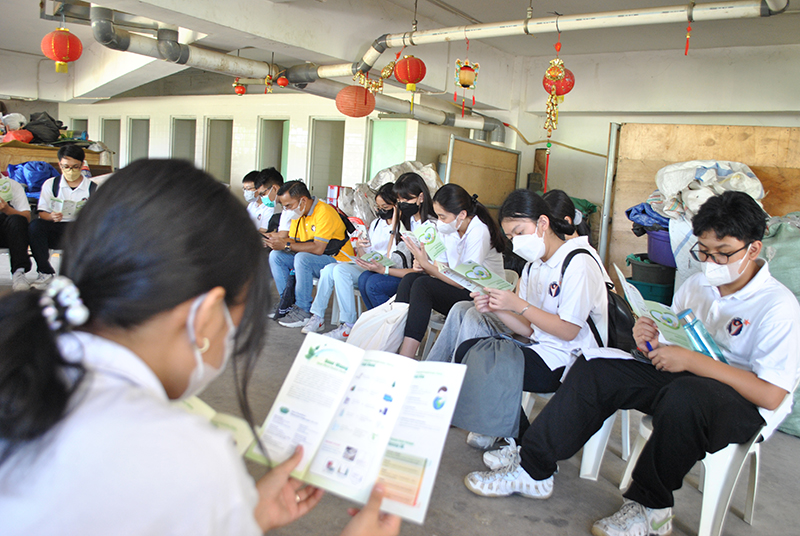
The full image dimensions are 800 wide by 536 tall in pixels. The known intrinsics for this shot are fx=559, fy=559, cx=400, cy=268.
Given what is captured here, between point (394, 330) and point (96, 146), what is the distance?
7047 mm

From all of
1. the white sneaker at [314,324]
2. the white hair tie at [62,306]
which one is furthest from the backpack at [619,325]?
Answer: the white sneaker at [314,324]

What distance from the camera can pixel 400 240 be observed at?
401 cm

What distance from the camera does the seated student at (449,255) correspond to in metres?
3.05

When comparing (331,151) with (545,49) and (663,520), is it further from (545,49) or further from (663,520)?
(663,520)

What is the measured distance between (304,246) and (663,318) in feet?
9.84

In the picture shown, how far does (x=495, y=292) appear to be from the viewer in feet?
7.54

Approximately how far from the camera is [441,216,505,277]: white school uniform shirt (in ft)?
10.8

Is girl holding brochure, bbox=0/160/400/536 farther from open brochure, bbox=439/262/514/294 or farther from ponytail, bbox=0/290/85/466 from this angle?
open brochure, bbox=439/262/514/294

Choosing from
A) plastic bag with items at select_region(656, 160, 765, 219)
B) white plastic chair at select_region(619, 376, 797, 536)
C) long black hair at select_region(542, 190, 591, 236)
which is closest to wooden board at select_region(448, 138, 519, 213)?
plastic bag with items at select_region(656, 160, 765, 219)

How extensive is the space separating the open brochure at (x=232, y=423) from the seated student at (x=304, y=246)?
3252 millimetres

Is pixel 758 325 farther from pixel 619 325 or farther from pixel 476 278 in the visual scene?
pixel 476 278

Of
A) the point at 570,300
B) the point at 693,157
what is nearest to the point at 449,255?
the point at 570,300

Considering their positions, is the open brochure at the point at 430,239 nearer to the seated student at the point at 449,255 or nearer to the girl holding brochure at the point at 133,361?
the seated student at the point at 449,255

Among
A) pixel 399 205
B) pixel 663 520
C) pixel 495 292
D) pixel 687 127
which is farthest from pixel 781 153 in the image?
pixel 663 520
